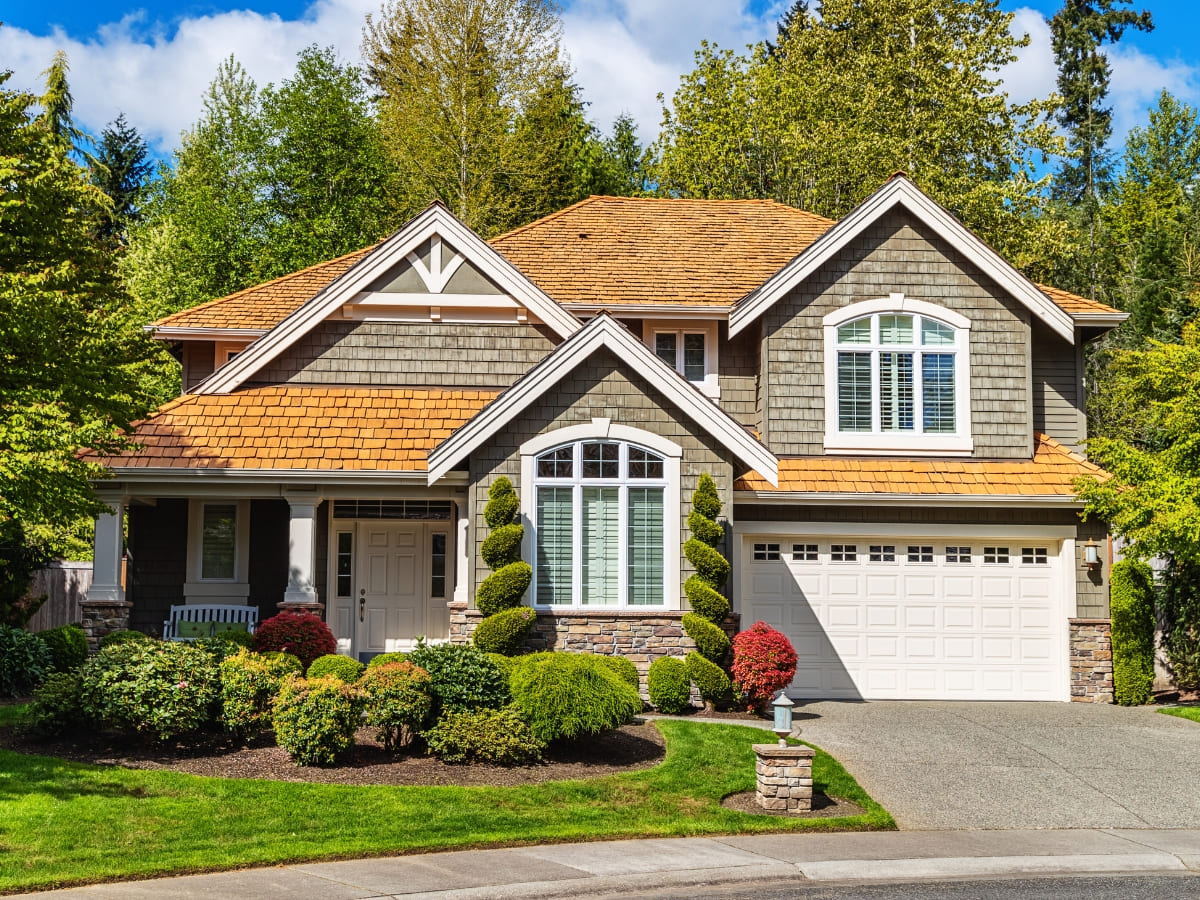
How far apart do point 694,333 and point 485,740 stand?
9.65 metres

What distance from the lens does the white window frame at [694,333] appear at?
19547 millimetres

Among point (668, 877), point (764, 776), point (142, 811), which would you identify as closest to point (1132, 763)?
point (764, 776)

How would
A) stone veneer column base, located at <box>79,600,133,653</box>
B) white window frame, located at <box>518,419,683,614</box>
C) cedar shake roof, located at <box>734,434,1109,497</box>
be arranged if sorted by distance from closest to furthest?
1. white window frame, located at <box>518,419,683,614</box>
2. stone veneer column base, located at <box>79,600,133,653</box>
3. cedar shake roof, located at <box>734,434,1109,497</box>

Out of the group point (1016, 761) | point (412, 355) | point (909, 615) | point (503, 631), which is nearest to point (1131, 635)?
point (909, 615)

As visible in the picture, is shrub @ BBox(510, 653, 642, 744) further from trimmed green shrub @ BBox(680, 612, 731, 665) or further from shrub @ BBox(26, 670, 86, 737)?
shrub @ BBox(26, 670, 86, 737)

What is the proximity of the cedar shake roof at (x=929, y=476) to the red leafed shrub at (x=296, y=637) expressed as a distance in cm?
615

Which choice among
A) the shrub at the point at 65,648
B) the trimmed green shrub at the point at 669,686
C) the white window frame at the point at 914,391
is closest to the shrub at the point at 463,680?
the trimmed green shrub at the point at 669,686

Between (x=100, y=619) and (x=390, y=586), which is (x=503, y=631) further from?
(x=100, y=619)

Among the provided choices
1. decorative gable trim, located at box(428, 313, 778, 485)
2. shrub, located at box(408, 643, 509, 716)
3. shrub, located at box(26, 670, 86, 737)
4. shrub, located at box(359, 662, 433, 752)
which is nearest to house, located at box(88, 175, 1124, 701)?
decorative gable trim, located at box(428, 313, 778, 485)

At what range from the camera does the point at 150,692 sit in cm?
1160

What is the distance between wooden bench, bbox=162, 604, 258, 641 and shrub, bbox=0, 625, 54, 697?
8.87 feet

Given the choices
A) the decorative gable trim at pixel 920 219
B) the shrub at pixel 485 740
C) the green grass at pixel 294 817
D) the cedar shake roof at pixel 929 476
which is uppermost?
the decorative gable trim at pixel 920 219

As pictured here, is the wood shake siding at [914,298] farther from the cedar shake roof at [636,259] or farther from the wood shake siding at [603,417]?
the wood shake siding at [603,417]

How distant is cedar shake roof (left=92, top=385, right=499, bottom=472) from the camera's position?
55.2ft
